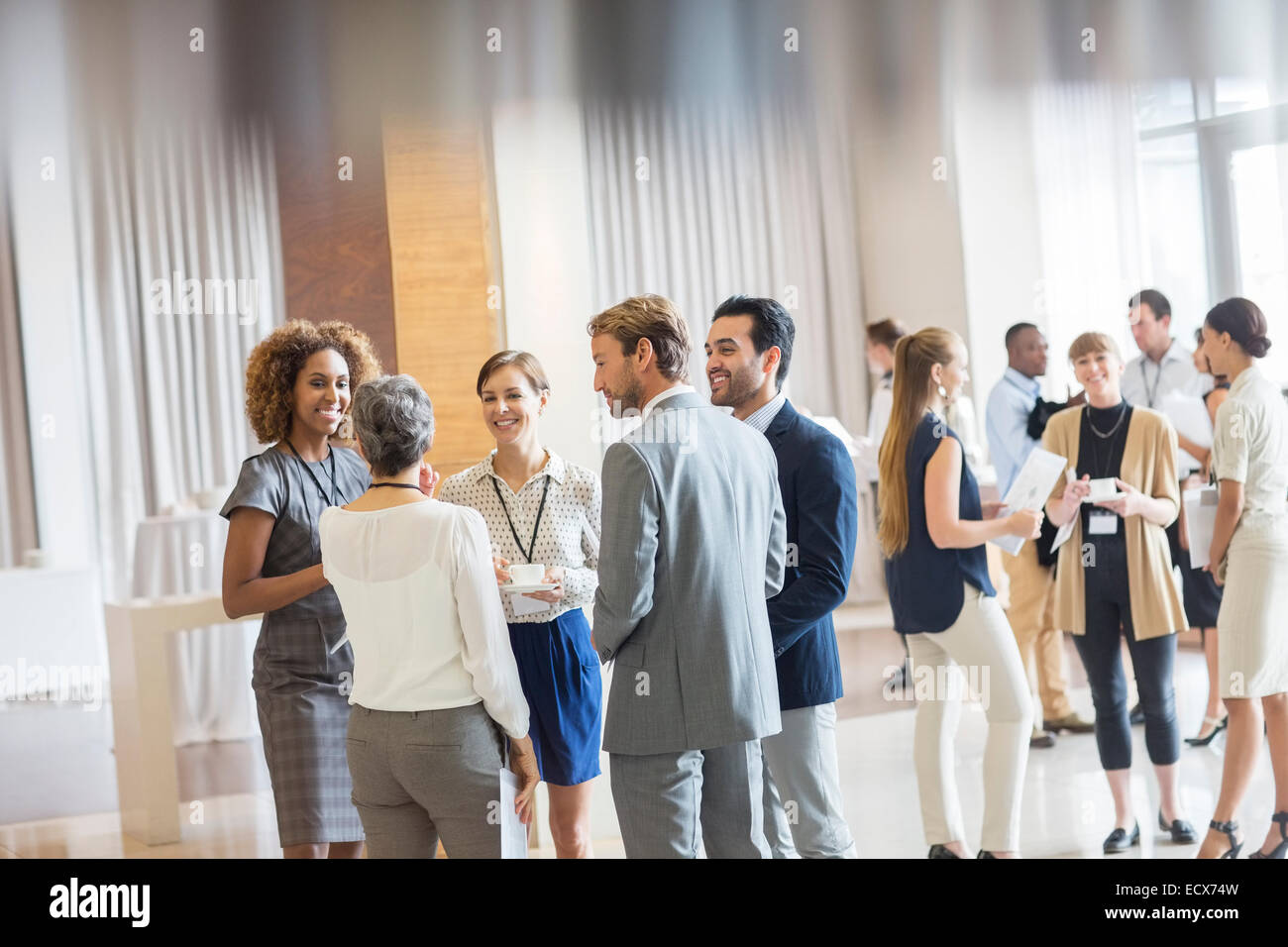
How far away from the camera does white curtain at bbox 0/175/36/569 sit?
425 cm

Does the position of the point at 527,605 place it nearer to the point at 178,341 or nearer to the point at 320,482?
the point at 320,482

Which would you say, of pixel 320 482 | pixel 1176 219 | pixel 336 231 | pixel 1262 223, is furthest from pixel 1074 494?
pixel 336 231

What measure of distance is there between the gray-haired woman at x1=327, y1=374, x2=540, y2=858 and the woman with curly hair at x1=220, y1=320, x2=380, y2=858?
1.57 feet

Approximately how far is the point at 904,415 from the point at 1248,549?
1.10 m

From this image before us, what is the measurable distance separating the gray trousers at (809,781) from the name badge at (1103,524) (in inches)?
49.8

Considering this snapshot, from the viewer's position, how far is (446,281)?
3.86m

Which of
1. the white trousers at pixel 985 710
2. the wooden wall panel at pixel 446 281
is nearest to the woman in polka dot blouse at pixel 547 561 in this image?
the wooden wall panel at pixel 446 281

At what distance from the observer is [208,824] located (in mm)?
4094

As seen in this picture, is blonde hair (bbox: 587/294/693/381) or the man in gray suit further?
blonde hair (bbox: 587/294/693/381)

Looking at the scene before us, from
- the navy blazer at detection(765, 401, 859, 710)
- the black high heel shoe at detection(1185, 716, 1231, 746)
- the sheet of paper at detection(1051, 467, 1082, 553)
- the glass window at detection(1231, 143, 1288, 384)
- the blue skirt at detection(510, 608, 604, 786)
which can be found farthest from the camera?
the black high heel shoe at detection(1185, 716, 1231, 746)

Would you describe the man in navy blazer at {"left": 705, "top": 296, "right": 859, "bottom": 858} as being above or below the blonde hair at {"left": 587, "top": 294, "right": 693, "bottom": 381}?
below

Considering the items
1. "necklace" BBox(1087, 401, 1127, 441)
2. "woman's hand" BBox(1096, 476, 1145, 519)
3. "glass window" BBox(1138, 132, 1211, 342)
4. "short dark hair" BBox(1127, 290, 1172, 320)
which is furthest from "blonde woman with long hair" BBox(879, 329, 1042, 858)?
"glass window" BBox(1138, 132, 1211, 342)

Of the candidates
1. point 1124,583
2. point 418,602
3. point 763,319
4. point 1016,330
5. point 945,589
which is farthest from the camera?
point 1016,330

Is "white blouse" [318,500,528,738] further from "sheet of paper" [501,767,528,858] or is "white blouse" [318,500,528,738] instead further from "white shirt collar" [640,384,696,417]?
"white shirt collar" [640,384,696,417]
